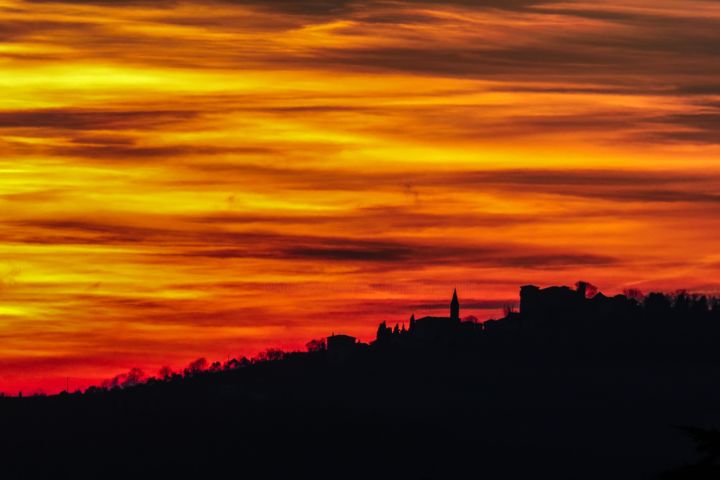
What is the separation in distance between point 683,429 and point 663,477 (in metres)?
1.00

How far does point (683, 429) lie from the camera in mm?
20172

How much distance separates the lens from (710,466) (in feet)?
63.0

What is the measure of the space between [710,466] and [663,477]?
420mm

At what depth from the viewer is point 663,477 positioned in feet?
63.3

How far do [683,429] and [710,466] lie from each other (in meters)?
1.02
